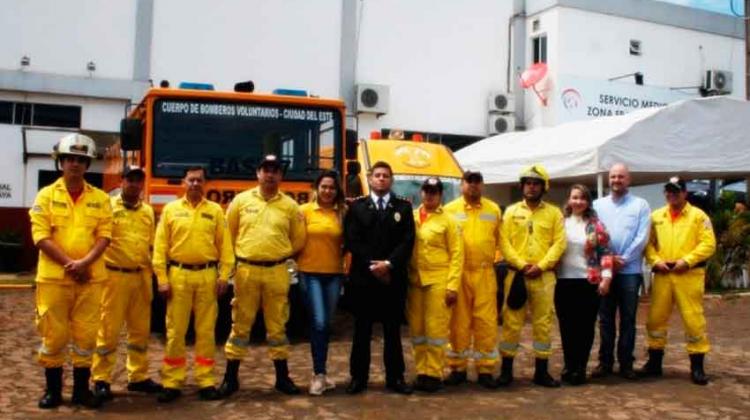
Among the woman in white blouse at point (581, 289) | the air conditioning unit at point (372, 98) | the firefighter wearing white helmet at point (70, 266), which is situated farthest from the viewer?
the air conditioning unit at point (372, 98)

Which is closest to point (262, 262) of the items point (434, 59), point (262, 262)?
point (262, 262)

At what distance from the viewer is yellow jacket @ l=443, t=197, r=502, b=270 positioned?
6.18 metres

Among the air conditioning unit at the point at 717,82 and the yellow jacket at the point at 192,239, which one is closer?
the yellow jacket at the point at 192,239

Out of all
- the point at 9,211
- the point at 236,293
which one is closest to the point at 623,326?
the point at 236,293

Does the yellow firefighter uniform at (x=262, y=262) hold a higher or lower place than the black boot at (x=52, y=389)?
higher

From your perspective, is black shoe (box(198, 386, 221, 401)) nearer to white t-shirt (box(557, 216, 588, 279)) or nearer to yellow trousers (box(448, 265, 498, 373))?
yellow trousers (box(448, 265, 498, 373))

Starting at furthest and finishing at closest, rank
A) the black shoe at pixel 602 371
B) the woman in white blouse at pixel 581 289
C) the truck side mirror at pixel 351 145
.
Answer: the truck side mirror at pixel 351 145 → the black shoe at pixel 602 371 → the woman in white blouse at pixel 581 289

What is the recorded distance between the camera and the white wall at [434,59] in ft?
62.1

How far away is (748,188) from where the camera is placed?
1441 centimetres

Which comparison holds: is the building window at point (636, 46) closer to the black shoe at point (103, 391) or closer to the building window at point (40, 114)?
the building window at point (40, 114)

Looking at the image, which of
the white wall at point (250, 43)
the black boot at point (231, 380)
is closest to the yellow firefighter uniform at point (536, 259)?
the black boot at point (231, 380)

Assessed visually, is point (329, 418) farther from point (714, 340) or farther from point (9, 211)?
point (9, 211)

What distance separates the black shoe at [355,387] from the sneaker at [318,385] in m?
0.20

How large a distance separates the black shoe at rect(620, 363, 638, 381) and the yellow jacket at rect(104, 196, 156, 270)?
13.5 feet
